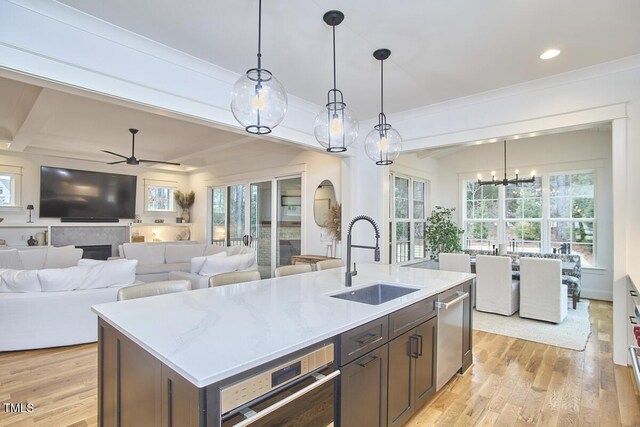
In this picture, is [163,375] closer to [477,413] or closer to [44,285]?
[477,413]

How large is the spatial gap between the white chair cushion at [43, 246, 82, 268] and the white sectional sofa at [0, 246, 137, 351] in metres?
1.91

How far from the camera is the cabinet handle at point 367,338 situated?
1.63 metres

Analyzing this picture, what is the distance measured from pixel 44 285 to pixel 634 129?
20.5ft

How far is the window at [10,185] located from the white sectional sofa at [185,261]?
2.25 meters

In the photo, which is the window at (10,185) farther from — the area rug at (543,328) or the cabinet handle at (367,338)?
the area rug at (543,328)

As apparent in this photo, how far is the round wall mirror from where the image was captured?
5691 millimetres

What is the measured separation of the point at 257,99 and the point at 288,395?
1594 millimetres

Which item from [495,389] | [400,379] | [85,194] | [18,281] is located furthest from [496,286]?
[85,194]

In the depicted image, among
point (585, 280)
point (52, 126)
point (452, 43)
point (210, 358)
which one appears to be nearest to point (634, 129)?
point (452, 43)

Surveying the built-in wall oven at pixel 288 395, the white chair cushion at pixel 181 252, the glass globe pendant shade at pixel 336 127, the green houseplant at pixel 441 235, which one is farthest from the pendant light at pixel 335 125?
the white chair cushion at pixel 181 252

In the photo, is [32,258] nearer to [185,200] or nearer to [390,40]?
[185,200]

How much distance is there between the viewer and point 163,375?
123 centimetres

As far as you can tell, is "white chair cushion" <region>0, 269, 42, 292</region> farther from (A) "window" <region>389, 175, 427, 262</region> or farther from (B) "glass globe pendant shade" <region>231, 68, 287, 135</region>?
(A) "window" <region>389, 175, 427, 262</region>

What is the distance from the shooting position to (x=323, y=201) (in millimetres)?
5797
